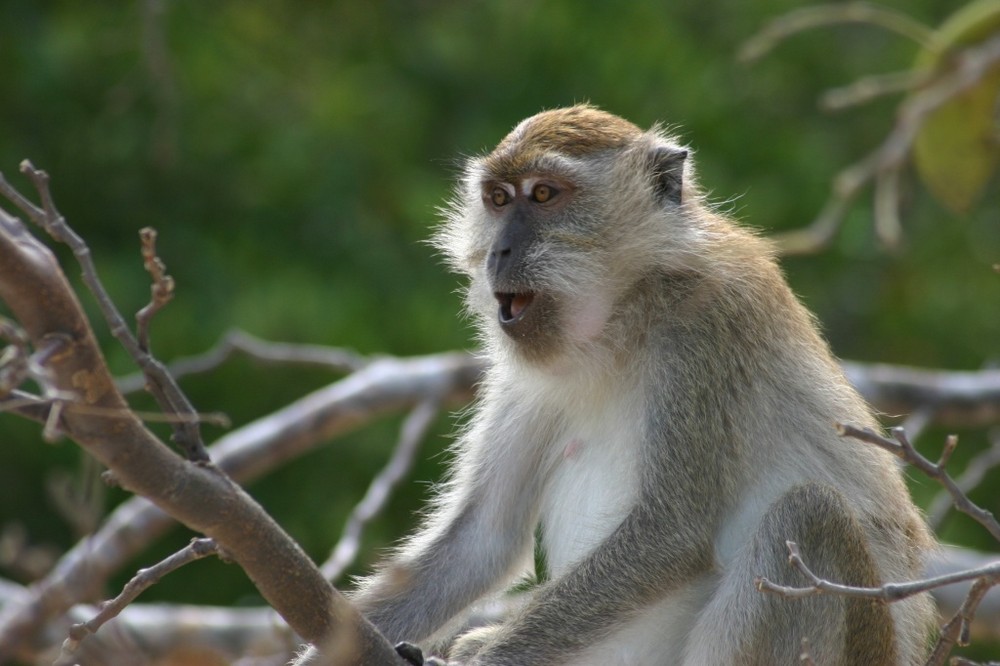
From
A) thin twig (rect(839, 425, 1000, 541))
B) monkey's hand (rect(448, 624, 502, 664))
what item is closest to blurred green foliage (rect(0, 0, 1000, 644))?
monkey's hand (rect(448, 624, 502, 664))

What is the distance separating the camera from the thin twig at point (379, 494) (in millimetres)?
5328

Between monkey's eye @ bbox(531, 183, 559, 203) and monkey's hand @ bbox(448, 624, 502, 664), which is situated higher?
monkey's eye @ bbox(531, 183, 559, 203)

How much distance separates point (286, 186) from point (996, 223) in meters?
7.74

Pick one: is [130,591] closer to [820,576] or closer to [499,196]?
[820,576]

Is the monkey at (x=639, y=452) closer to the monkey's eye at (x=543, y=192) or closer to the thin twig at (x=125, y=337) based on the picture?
the monkey's eye at (x=543, y=192)

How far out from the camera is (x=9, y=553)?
2.63 meters

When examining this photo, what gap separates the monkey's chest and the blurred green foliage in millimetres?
6151

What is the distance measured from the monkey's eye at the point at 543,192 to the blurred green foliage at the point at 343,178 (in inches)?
243

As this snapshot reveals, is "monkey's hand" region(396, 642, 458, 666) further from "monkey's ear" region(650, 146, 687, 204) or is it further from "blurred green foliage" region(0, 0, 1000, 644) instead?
"blurred green foliage" region(0, 0, 1000, 644)

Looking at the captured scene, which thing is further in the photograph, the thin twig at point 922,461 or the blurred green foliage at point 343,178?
the blurred green foliage at point 343,178

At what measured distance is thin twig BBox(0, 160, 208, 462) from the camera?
2.60 m

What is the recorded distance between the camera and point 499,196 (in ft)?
15.4

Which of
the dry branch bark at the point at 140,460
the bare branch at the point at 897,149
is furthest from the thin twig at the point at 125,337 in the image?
the bare branch at the point at 897,149

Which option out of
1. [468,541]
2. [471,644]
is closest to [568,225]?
[468,541]
